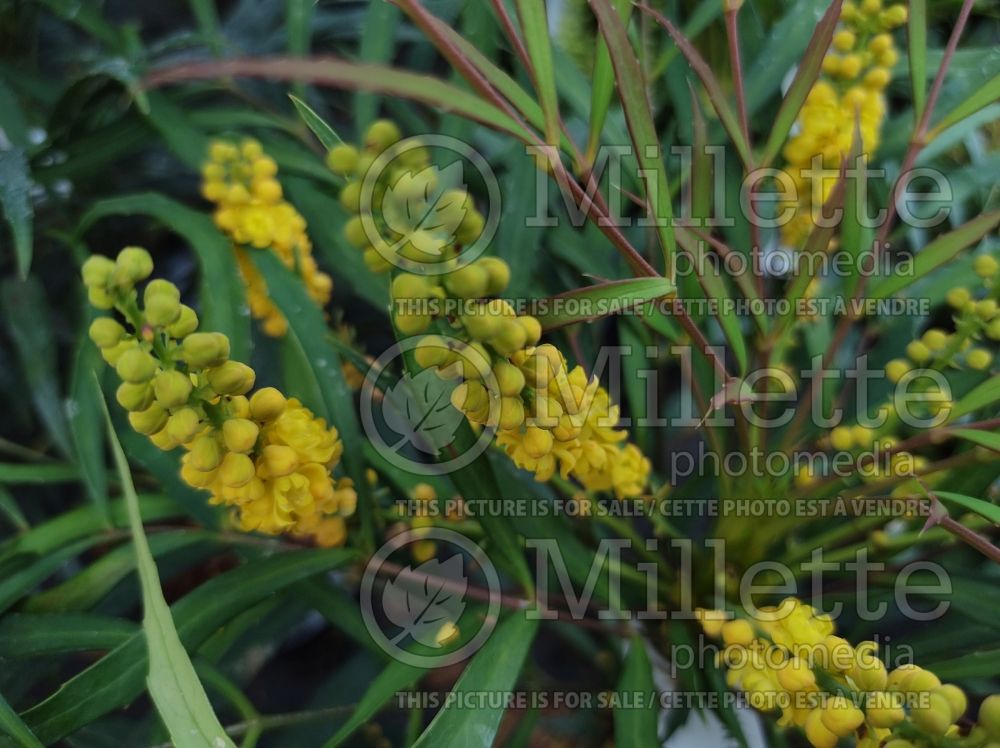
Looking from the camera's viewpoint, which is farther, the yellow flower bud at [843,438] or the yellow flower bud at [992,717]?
the yellow flower bud at [843,438]

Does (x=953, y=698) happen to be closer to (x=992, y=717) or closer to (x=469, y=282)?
(x=992, y=717)

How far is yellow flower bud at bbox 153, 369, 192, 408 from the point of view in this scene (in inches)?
12.3

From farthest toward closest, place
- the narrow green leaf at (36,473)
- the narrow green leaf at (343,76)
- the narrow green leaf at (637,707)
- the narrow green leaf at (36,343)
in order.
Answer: the narrow green leaf at (36,343)
the narrow green leaf at (36,473)
the narrow green leaf at (637,707)
the narrow green leaf at (343,76)

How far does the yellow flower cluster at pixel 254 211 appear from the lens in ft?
1.69

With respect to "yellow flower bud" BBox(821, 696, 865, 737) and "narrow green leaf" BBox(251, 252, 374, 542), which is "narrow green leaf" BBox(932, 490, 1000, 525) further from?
"narrow green leaf" BBox(251, 252, 374, 542)

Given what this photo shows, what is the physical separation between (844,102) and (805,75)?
0.40 ft

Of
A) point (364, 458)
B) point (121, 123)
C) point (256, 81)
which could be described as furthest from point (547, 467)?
point (256, 81)

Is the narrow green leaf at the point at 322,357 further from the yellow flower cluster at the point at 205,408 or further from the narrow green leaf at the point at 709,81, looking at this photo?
the narrow green leaf at the point at 709,81

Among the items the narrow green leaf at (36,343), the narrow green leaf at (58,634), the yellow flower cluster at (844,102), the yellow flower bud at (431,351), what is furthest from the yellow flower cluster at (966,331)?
the narrow green leaf at (36,343)

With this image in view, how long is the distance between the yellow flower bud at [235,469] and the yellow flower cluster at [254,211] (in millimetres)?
186

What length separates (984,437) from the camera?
0.38m

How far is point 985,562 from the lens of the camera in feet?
2.00

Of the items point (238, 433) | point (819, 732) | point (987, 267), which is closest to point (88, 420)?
point (238, 433)

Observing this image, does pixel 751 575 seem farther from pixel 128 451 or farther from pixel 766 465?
pixel 128 451
